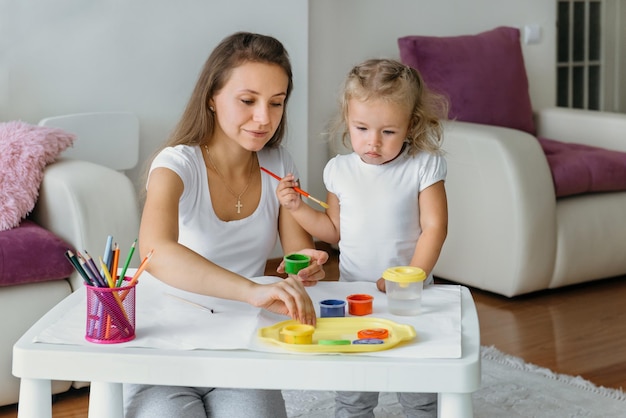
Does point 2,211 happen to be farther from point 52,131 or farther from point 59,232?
point 52,131

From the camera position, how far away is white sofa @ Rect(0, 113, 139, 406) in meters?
2.32

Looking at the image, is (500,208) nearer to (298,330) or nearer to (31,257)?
(31,257)

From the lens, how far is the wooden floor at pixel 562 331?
2.64 m

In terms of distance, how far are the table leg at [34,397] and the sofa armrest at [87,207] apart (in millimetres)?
1015

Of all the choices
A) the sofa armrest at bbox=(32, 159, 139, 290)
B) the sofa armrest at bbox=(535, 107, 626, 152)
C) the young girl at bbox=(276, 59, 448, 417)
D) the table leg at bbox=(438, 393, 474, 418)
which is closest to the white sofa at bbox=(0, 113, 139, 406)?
the sofa armrest at bbox=(32, 159, 139, 290)

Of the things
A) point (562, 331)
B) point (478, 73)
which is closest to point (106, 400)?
point (562, 331)

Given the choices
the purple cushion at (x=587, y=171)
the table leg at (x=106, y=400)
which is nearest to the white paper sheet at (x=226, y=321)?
the table leg at (x=106, y=400)

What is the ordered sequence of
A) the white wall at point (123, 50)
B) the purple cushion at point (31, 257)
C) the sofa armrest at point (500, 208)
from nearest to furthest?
the purple cushion at point (31, 257), the white wall at point (123, 50), the sofa armrest at point (500, 208)

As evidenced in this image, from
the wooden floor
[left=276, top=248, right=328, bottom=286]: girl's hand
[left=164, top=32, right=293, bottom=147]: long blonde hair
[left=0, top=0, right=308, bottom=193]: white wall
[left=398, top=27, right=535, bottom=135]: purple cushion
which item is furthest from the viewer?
[left=398, top=27, right=535, bottom=135]: purple cushion

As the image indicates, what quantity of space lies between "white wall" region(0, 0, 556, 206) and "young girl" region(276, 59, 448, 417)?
1.55 meters

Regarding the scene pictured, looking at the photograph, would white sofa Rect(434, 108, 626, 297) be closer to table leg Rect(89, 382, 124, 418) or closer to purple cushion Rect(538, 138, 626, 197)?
purple cushion Rect(538, 138, 626, 197)

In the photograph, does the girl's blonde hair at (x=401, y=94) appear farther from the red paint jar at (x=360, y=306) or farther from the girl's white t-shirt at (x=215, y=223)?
the red paint jar at (x=360, y=306)

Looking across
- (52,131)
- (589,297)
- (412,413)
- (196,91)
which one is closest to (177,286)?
(196,91)

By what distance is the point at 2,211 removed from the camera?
2.43 metres
